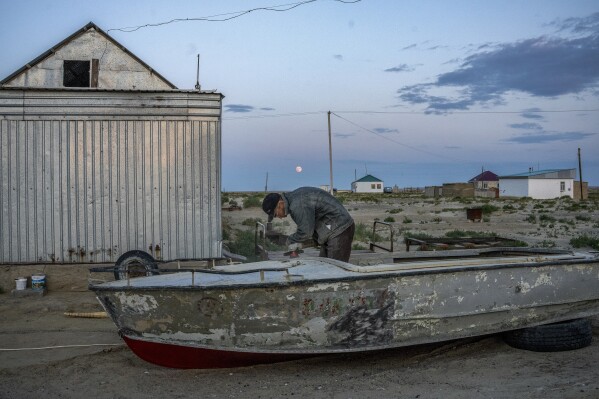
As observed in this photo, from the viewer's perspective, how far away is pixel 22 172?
10148 mm

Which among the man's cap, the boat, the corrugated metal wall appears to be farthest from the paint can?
the man's cap

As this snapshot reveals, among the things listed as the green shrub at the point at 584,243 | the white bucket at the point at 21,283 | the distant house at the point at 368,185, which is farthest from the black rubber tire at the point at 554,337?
the distant house at the point at 368,185

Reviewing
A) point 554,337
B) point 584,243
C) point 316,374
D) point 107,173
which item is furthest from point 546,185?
point 316,374

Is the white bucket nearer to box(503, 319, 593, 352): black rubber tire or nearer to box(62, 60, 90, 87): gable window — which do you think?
box(62, 60, 90, 87): gable window

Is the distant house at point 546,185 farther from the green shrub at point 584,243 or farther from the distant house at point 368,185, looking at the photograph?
the green shrub at point 584,243

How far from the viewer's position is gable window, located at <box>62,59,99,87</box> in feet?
46.0

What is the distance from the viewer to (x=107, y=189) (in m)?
10.2

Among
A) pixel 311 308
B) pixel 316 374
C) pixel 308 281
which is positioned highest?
pixel 308 281

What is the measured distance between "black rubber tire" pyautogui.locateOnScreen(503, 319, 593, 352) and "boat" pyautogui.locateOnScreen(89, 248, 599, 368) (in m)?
0.19

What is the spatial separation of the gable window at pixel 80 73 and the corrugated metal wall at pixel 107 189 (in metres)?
4.19

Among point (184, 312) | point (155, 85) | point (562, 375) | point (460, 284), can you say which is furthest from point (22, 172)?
point (562, 375)

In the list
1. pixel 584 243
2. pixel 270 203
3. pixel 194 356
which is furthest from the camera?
pixel 584 243

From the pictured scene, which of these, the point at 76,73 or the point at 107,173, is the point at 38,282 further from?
the point at 76,73

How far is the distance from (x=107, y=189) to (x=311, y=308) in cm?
608
